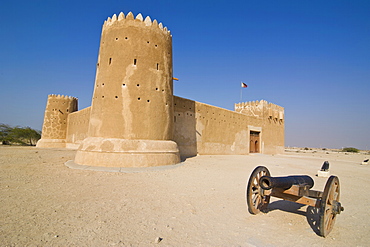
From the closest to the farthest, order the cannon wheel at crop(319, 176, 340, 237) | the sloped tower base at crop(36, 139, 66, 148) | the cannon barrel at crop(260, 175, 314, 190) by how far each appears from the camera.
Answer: the cannon wheel at crop(319, 176, 340, 237), the cannon barrel at crop(260, 175, 314, 190), the sloped tower base at crop(36, 139, 66, 148)

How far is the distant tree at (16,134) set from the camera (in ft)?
94.5

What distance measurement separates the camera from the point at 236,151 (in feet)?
61.3

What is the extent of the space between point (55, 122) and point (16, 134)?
1137 centimetres

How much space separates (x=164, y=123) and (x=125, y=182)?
4378 millimetres

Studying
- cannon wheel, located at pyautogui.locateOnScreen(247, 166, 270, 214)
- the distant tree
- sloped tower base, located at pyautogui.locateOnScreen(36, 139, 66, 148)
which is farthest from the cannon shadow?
the distant tree

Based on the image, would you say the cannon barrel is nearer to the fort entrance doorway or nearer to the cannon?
the cannon

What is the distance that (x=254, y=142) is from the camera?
70.1 feet

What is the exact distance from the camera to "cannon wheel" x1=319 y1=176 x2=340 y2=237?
9.65 ft

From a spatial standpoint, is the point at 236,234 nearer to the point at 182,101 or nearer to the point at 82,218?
the point at 82,218

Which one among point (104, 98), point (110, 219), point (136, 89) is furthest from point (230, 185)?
point (104, 98)

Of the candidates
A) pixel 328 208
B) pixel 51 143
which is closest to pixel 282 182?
pixel 328 208

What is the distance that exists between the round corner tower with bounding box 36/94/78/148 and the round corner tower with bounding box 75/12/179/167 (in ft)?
51.0

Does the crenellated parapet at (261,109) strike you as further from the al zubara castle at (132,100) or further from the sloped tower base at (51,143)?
the sloped tower base at (51,143)

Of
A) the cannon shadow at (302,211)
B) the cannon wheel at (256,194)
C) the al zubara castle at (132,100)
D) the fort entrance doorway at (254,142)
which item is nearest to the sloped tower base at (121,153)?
the al zubara castle at (132,100)
